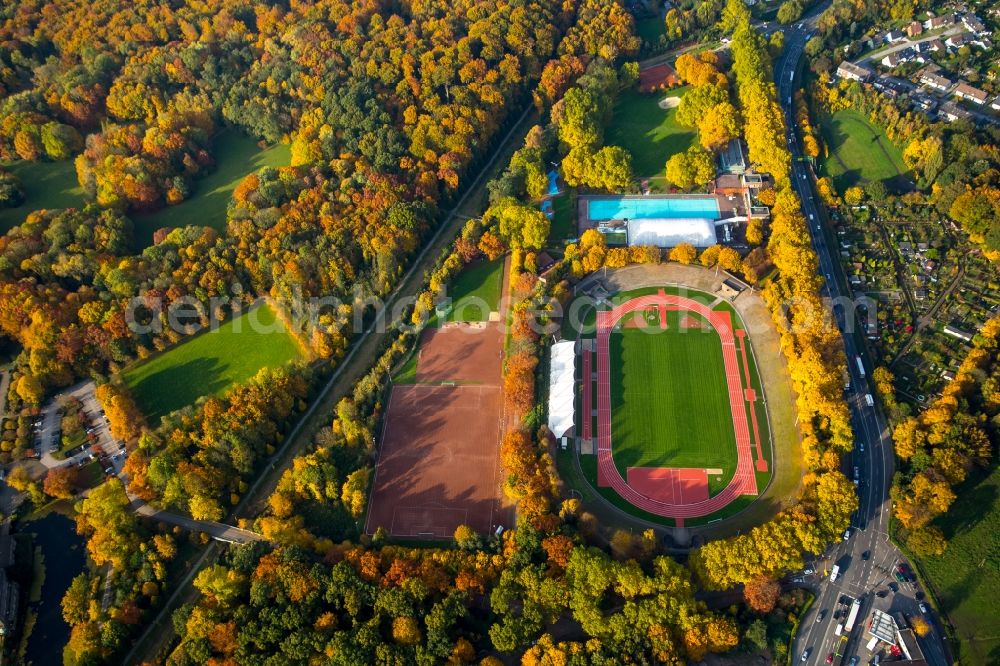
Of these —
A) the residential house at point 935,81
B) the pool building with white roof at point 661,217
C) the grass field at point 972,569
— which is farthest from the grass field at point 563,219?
the residential house at point 935,81

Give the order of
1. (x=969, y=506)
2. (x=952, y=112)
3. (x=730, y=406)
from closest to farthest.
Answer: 1. (x=969, y=506)
2. (x=730, y=406)
3. (x=952, y=112)

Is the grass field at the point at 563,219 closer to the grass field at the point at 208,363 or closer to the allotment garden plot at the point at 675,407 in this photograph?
the allotment garden plot at the point at 675,407

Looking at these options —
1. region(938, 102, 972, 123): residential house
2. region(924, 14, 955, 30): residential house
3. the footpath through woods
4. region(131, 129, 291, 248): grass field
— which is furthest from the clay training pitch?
region(924, 14, 955, 30): residential house

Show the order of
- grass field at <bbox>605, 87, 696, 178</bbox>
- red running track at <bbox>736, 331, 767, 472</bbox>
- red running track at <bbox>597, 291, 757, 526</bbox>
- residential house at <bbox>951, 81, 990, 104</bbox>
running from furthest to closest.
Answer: grass field at <bbox>605, 87, 696, 178</bbox> → residential house at <bbox>951, 81, 990, 104</bbox> → red running track at <bbox>736, 331, 767, 472</bbox> → red running track at <bbox>597, 291, 757, 526</bbox>

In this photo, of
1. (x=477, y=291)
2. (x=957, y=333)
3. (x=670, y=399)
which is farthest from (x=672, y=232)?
(x=957, y=333)

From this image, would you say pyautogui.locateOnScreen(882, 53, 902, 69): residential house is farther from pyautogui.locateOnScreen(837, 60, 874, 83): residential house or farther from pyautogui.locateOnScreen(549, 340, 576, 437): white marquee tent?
pyautogui.locateOnScreen(549, 340, 576, 437): white marquee tent

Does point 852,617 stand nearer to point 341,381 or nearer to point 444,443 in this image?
point 444,443

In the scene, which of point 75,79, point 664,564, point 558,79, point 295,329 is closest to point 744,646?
point 664,564
